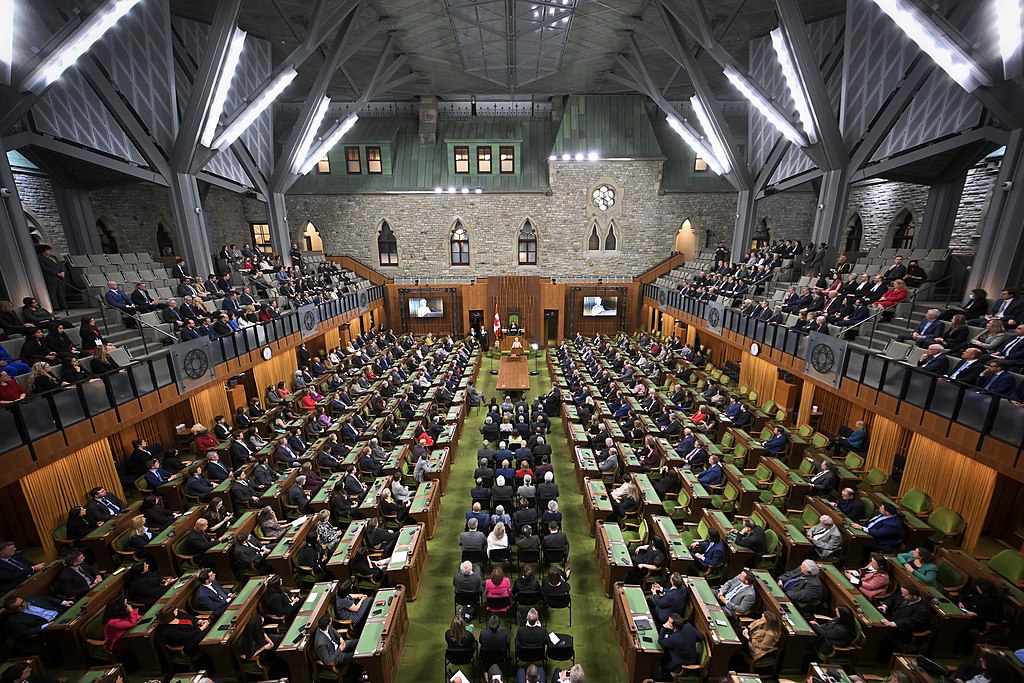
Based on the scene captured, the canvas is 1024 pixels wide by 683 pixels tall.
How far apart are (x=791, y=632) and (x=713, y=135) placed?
66.0ft

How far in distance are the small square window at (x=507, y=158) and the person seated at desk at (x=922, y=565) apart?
2359 centimetres

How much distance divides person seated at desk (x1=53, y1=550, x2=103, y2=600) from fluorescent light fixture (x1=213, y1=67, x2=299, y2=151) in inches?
524

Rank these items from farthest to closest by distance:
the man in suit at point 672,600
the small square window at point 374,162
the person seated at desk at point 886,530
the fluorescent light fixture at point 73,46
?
the small square window at point 374,162 → the fluorescent light fixture at point 73,46 → the person seated at desk at point 886,530 → the man in suit at point 672,600

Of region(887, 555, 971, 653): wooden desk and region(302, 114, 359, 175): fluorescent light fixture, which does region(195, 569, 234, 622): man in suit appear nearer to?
region(887, 555, 971, 653): wooden desk

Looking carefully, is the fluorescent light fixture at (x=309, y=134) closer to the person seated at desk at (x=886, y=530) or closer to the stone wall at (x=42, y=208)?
the stone wall at (x=42, y=208)

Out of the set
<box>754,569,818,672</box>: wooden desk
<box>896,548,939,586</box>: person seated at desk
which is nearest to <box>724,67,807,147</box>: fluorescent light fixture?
<box>896,548,939,586</box>: person seated at desk

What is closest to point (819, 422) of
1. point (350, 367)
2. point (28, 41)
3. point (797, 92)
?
point (797, 92)

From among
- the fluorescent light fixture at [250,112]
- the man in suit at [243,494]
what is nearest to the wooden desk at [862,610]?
the man in suit at [243,494]

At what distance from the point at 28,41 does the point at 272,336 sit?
8.47 meters

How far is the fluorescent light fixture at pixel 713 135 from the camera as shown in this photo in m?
19.2

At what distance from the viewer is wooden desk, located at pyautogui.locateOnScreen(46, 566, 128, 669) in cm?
561

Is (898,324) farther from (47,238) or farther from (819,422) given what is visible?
(47,238)

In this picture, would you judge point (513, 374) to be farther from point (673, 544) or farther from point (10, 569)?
point (10, 569)

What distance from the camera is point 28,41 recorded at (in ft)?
32.0
